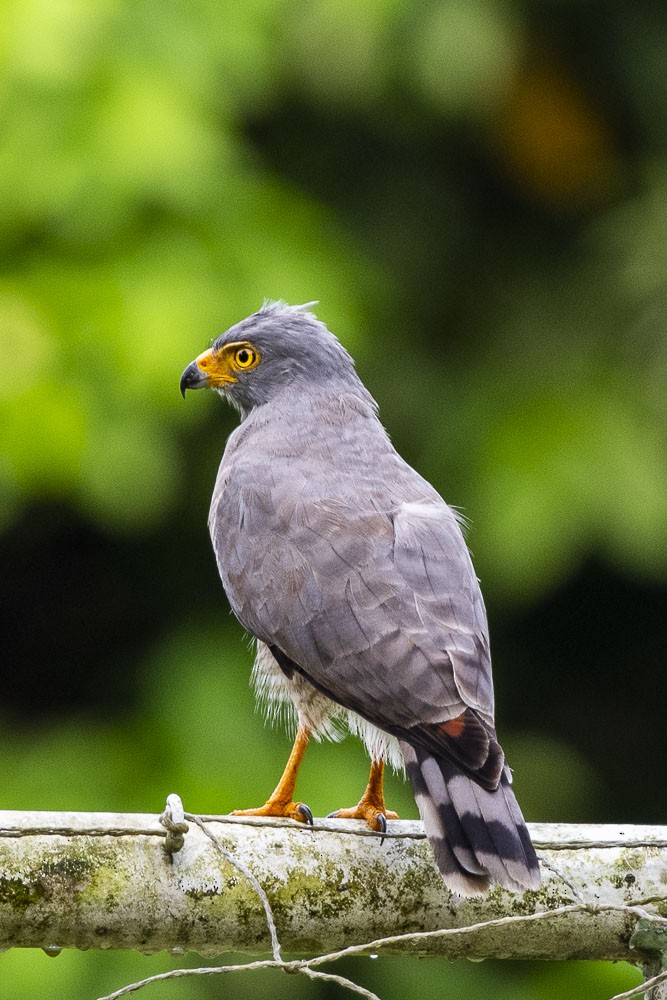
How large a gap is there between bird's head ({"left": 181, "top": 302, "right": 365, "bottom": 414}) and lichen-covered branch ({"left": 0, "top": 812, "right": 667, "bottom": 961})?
1.62 m

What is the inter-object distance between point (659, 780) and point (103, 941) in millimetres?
5201

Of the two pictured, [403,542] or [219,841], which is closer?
[219,841]

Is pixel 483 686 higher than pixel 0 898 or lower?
higher

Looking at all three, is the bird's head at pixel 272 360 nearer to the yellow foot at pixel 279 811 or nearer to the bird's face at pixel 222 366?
the bird's face at pixel 222 366

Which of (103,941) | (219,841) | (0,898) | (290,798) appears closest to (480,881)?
(219,841)

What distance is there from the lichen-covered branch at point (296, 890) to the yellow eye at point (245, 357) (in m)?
1.70

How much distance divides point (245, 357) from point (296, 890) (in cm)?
197

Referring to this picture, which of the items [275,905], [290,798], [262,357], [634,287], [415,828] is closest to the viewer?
[275,905]

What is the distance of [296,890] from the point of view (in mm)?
2436

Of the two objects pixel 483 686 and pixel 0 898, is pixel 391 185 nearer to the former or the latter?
pixel 483 686

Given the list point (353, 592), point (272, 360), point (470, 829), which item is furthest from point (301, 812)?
point (272, 360)

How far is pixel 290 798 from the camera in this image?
11.3 feet

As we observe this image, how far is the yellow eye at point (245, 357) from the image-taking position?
4.04m

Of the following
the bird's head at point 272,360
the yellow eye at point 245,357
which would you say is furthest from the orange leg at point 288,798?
the yellow eye at point 245,357
